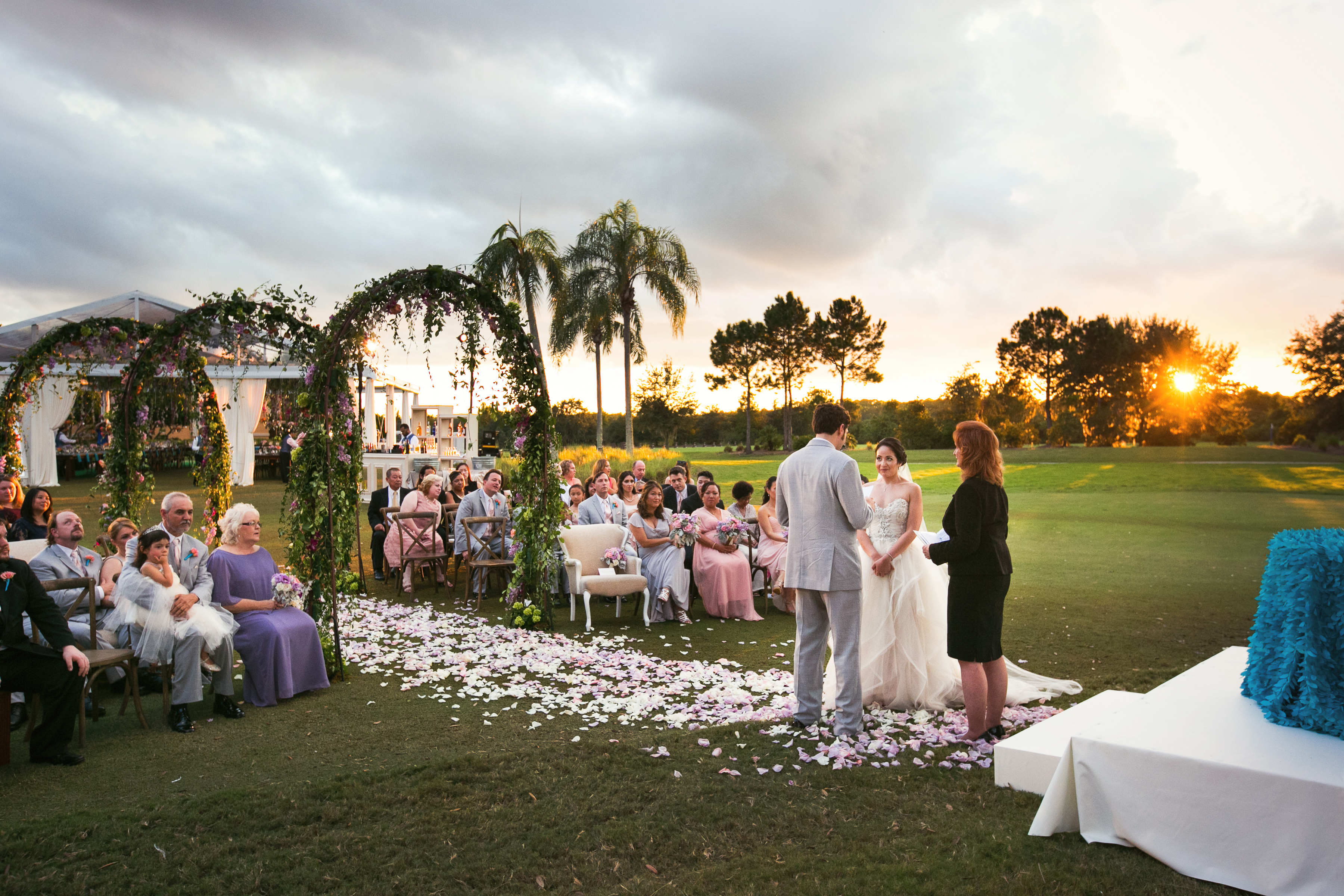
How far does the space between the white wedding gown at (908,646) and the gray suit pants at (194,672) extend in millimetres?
4489

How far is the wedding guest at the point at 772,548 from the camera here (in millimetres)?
9781

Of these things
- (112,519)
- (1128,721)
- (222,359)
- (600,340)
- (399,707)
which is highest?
(600,340)

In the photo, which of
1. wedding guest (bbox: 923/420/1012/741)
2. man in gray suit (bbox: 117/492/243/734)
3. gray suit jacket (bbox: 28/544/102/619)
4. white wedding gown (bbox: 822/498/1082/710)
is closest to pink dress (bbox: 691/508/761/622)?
white wedding gown (bbox: 822/498/1082/710)

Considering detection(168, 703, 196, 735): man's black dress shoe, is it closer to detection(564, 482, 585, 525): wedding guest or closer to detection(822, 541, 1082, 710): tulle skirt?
detection(822, 541, 1082, 710): tulle skirt

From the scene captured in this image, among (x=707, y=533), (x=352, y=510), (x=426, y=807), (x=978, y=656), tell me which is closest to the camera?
(x=426, y=807)

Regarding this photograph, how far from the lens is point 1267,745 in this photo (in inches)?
128

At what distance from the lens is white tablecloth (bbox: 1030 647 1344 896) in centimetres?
294

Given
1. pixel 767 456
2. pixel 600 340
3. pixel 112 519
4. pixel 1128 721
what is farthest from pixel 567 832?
pixel 767 456

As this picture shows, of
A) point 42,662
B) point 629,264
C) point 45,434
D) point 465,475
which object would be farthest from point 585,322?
point 42,662

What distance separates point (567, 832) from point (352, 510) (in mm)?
4560

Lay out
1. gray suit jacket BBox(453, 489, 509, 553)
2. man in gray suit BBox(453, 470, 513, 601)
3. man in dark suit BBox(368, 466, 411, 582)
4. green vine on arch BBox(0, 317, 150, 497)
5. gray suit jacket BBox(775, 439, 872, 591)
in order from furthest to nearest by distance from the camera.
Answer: man in dark suit BBox(368, 466, 411, 582) < gray suit jacket BBox(453, 489, 509, 553) < man in gray suit BBox(453, 470, 513, 601) < green vine on arch BBox(0, 317, 150, 497) < gray suit jacket BBox(775, 439, 872, 591)

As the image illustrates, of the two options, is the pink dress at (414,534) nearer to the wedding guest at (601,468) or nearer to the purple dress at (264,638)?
the wedding guest at (601,468)

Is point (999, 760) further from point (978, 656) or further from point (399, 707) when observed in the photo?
point (399, 707)

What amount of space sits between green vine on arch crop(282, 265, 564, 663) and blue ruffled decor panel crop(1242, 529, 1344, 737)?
6.50 m
